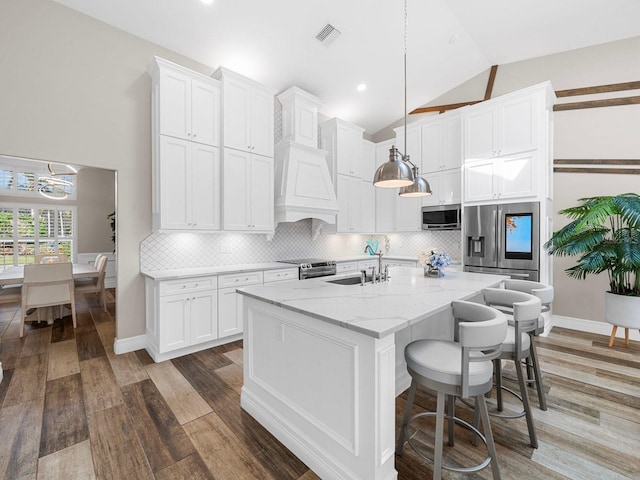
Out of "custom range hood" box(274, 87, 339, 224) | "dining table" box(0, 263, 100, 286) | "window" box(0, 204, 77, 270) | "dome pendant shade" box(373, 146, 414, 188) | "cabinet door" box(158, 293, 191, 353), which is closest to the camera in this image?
"dome pendant shade" box(373, 146, 414, 188)

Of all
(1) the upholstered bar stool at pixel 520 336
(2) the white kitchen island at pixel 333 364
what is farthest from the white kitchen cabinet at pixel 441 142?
(1) the upholstered bar stool at pixel 520 336

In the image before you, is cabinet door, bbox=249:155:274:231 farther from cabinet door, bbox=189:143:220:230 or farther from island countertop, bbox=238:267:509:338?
island countertop, bbox=238:267:509:338

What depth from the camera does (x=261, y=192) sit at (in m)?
4.07

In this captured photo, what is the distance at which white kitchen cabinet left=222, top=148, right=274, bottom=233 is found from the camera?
12.3 ft

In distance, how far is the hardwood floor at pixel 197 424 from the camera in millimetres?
1697

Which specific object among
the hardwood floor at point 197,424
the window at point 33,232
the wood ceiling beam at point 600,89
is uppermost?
the wood ceiling beam at point 600,89

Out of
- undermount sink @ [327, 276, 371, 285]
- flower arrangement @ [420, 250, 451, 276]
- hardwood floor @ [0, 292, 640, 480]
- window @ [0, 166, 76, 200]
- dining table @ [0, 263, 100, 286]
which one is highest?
window @ [0, 166, 76, 200]

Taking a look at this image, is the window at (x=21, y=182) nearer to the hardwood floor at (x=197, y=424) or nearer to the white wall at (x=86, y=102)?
the white wall at (x=86, y=102)

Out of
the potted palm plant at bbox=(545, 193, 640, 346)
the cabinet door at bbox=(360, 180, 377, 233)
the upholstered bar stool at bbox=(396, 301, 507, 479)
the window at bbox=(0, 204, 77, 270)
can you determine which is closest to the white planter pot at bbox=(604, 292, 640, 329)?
the potted palm plant at bbox=(545, 193, 640, 346)

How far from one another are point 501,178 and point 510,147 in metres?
0.42

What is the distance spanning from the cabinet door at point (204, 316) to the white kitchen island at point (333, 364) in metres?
1.34

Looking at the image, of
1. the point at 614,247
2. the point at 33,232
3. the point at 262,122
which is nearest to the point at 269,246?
the point at 262,122

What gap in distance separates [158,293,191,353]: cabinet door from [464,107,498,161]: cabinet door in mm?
4396

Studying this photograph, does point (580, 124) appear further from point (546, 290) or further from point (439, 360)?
point (439, 360)
